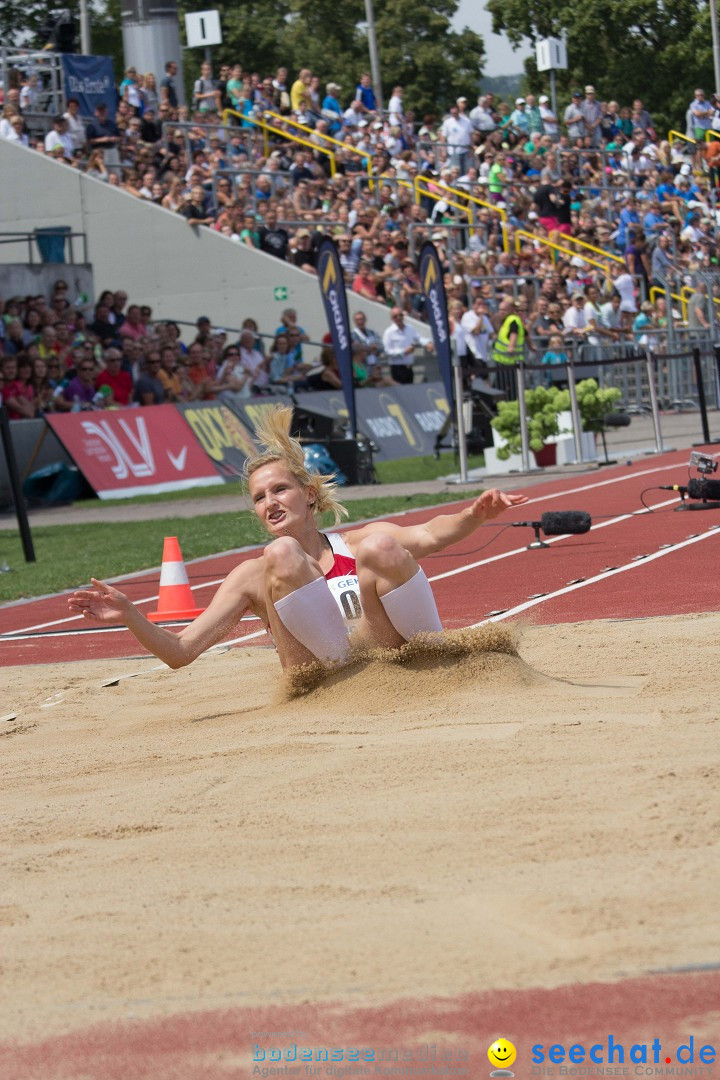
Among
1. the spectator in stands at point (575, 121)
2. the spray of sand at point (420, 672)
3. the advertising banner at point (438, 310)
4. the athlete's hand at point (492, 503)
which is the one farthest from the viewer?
the spectator in stands at point (575, 121)

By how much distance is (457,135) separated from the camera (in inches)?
1254

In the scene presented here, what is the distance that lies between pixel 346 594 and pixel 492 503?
830 mm

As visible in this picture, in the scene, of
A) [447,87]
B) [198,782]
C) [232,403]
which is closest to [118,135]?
[232,403]

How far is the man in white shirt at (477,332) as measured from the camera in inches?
930

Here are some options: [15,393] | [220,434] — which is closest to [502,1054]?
[15,393]

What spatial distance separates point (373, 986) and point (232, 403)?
18.4m

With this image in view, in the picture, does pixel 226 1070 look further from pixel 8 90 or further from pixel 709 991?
pixel 8 90

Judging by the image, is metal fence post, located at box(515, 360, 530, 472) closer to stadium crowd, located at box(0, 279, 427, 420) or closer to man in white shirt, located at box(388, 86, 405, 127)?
stadium crowd, located at box(0, 279, 427, 420)

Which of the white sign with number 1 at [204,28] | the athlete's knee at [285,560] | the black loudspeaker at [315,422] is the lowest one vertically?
the athlete's knee at [285,560]

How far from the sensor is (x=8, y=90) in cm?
2517

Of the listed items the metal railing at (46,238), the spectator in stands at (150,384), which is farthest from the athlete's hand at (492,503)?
the metal railing at (46,238)

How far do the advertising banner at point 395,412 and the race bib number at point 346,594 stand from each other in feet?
48.4

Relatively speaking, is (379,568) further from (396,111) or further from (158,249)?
(396,111)

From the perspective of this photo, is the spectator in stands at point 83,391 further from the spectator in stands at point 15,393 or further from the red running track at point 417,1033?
the red running track at point 417,1033
